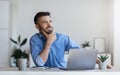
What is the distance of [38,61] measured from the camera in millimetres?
2525

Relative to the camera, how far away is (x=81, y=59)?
Result: 2.22m

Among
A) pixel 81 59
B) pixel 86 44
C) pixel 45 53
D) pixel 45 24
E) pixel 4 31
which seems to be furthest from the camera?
pixel 86 44

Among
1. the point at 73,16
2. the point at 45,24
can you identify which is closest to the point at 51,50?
the point at 45,24

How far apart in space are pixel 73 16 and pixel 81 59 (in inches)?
204

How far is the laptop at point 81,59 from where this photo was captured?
2.17m

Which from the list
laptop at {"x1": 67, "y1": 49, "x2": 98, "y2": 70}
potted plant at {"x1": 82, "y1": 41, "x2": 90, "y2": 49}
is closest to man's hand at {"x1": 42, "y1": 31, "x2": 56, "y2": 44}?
laptop at {"x1": 67, "y1": 49, "x2": 98, "y2": 70}

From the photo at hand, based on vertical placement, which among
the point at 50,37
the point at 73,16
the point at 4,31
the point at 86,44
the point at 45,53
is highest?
the point at 73,16

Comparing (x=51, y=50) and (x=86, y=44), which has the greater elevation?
(x=51, y=50)

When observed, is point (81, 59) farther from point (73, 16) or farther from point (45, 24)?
point (73, 16)

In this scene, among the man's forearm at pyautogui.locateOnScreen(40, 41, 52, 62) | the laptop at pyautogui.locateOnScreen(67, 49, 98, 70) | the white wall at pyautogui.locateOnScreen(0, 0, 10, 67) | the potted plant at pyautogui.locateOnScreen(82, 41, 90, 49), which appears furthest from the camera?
the potted plant at pyautogui.locateOnScreen(82, 41, 90, 49)

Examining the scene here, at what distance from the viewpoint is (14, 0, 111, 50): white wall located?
7.29 meters

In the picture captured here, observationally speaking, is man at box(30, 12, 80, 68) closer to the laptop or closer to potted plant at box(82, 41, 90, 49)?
the laptop

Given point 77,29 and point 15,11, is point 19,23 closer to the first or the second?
point 15,11

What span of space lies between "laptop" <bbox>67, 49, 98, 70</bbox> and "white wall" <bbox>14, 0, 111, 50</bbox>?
5.09 metres
